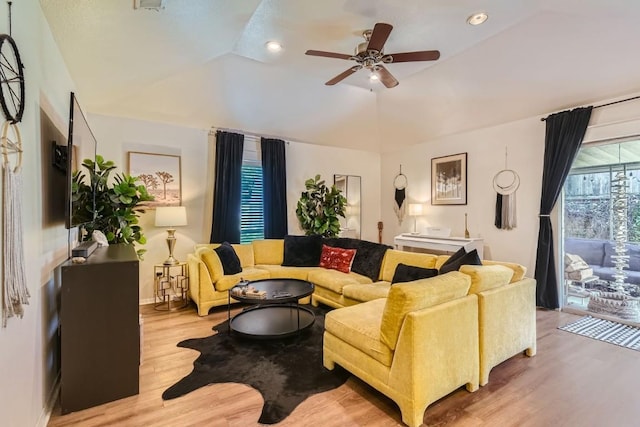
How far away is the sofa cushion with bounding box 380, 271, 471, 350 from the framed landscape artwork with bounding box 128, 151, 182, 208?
3.93m

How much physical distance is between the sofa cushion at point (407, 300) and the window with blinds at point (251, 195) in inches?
152

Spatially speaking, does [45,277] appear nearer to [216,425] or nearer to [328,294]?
[216,425]

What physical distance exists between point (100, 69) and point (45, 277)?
2.23 meters

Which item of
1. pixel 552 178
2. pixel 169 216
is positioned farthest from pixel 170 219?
pixel 552 178

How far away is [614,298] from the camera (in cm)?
399

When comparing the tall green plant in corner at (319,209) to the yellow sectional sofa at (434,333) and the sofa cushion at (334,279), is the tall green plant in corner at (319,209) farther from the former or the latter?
the yellow sectional sofa at (434,333)

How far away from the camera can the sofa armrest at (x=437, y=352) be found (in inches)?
74.8

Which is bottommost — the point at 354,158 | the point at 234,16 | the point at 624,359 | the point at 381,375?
the point at 624,359

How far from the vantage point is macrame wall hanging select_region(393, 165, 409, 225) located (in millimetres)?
6621

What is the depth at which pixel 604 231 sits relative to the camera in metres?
4.05

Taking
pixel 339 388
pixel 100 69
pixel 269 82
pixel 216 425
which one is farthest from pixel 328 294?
pixel 100 69

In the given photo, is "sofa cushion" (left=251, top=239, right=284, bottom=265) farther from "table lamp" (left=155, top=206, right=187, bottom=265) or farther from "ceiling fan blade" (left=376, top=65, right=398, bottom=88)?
"ceiling fan blade" (left=376, top=65, right=398, bottom=88)

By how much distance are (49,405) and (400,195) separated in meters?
6.06

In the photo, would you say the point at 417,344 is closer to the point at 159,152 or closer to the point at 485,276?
the point at 485,276
